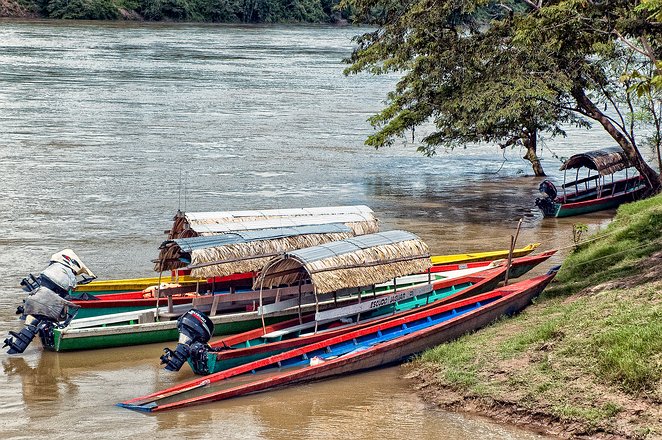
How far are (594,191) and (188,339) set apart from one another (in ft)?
45.1

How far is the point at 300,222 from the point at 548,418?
6.08 meters

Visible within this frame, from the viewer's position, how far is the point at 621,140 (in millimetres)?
20391

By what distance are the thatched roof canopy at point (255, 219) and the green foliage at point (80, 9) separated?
6258 centimetres

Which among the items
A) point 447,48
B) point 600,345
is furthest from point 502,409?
point 447,48

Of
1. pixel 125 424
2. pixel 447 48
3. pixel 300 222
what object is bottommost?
pixel 125 424

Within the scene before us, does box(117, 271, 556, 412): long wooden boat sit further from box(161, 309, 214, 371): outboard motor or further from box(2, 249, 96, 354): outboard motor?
box(2, 249, 96, 354): outboard motor

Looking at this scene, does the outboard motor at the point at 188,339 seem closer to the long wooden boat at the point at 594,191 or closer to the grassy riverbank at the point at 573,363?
the grassy riverbank at the point at 573,363

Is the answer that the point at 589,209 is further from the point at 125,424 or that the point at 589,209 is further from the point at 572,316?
the point at 125,424

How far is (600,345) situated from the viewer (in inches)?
384

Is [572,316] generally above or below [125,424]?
above

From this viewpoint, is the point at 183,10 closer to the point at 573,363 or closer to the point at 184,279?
the point at 184,279

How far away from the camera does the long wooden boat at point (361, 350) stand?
10575 mm

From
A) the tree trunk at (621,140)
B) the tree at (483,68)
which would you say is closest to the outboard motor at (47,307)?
the tree at (483,68)

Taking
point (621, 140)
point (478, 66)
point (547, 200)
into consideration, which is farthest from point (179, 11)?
point (621, 140)
